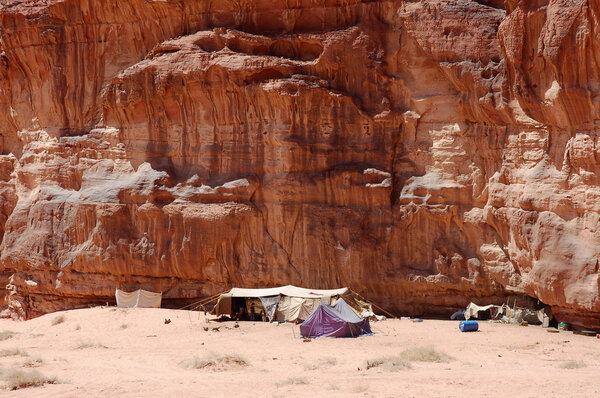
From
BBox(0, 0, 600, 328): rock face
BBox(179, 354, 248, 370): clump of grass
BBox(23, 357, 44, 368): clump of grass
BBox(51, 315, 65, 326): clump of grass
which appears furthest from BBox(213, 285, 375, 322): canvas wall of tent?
BBox(23, 357, 44, 368): clump of grass

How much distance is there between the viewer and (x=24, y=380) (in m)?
17.7

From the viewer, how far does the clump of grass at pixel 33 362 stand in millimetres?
20034

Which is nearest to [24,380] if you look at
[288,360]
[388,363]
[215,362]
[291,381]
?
[215,362]

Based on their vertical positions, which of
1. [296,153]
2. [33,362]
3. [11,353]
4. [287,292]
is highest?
[296,153]

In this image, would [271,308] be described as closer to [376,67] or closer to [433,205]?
[433,205]

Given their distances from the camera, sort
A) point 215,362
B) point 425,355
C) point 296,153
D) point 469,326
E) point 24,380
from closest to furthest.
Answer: point 24,380 → point 425,355 → point 215,362 → point 469,326 → point 296,153

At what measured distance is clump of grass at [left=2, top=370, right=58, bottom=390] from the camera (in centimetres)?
1761

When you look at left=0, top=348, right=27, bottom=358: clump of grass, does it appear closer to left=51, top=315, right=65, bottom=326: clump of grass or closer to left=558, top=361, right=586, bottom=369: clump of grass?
left=51, top=315, right=65, bottom=326: clump of grass

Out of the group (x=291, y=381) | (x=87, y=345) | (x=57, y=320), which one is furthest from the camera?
(x=57, y=320)

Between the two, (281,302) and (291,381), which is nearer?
(291,381)

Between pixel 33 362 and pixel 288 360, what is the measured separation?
733cm

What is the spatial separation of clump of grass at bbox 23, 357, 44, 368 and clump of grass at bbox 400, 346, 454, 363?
10.3 metres

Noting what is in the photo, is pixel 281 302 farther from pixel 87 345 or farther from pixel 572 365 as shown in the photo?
pixel 572 365

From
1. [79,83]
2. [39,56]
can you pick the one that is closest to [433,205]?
[79,83]
